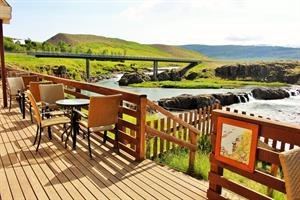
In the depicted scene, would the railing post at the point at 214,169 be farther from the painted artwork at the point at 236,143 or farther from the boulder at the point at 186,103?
the boulder at the point at 186,103

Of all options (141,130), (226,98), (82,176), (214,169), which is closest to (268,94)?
(226,98)

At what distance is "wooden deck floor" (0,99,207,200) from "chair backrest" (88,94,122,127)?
62cm

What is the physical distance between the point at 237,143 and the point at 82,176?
2241 millimetres

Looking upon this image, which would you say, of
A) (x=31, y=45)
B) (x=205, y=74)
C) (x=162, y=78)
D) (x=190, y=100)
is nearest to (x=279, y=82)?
(x=205, y=74)

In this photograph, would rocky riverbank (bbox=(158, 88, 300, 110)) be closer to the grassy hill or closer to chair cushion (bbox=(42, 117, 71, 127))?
chair cushion (bbox=(42, 117, 71, 127))

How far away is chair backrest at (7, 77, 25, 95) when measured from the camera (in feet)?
26.3

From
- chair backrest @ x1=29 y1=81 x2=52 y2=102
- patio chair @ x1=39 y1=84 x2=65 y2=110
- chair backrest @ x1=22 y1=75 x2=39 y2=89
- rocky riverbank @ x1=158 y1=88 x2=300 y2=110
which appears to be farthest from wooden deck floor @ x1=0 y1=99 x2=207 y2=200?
rocky riverbank @ x1=158 y1=88 x2=300 y2=110

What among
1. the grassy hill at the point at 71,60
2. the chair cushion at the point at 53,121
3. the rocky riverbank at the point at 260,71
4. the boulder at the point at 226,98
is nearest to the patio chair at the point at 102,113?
the chair cushion at the point at 53,121

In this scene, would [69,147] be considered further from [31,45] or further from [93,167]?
[31,45]

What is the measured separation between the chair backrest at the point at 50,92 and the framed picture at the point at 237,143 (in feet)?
Answer: 14.8

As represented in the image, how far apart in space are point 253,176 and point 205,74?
55.4 meters

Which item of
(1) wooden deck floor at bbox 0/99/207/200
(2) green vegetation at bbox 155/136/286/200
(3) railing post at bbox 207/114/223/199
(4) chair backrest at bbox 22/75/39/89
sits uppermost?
(4) chair backrest at bbox 22/75/39/89

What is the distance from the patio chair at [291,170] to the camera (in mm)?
1978

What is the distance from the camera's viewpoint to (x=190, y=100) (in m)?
20.0
